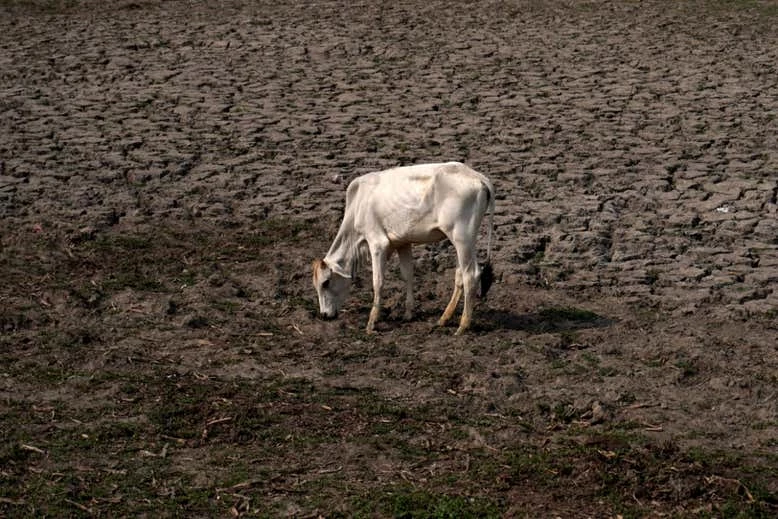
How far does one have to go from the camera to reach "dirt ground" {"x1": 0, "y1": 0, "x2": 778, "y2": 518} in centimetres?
717

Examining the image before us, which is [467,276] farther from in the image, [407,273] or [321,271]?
[321,271]

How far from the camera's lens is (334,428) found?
25.4ft

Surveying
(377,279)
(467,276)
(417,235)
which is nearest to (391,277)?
(377,279)

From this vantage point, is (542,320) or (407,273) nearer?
(542,320)

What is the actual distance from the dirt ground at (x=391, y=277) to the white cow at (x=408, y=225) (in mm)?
273

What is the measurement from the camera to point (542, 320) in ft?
31.4

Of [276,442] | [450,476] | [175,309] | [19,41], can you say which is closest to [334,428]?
[276,442]

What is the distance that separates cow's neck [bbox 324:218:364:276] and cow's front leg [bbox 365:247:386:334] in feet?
0.64

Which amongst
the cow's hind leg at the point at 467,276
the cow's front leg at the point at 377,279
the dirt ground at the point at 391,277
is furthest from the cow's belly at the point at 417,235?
the dirt ground at the point at 391,277

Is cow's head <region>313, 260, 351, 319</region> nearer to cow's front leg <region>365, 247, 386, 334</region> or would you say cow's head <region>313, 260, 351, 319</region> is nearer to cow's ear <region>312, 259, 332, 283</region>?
cow's ear <region>312, 259, 332, 283</region>

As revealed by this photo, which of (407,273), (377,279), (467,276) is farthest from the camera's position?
(407,273)

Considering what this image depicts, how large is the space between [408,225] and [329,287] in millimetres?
772

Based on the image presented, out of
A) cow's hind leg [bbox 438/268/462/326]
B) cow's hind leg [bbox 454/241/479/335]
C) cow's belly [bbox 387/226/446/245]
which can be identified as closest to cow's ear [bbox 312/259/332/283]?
cow's belly [bbox 387/226/446/245]

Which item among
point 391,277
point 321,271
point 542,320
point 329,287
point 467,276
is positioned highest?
point 467,276
